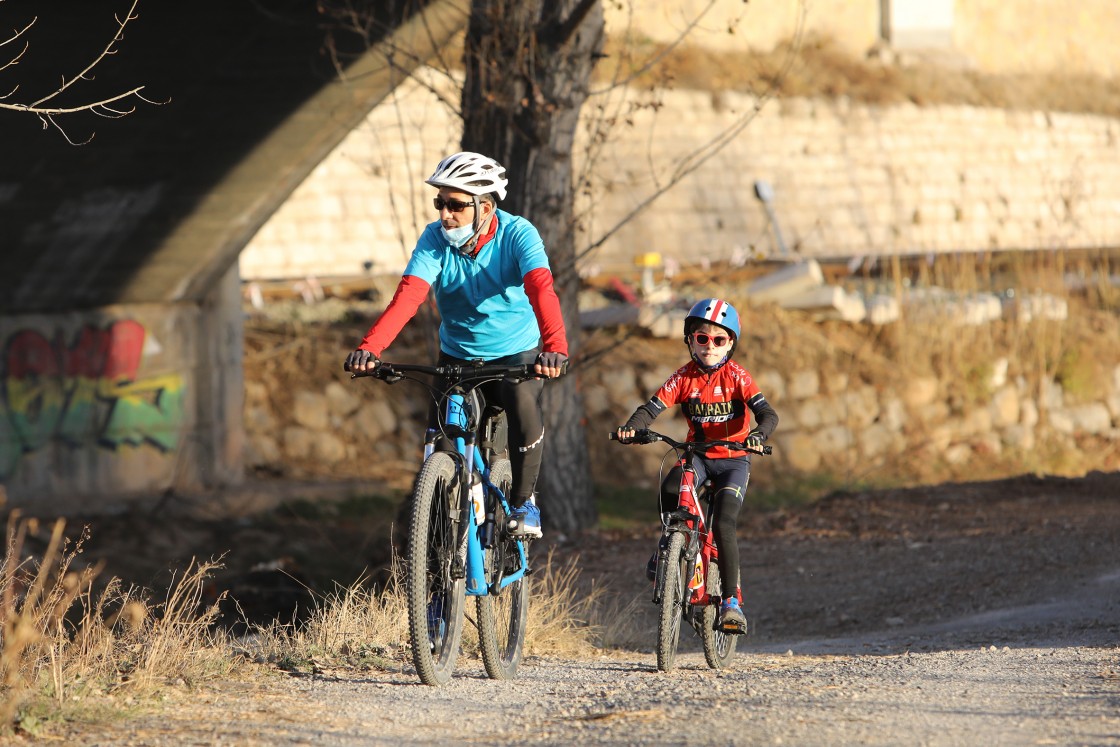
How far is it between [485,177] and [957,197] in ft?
102

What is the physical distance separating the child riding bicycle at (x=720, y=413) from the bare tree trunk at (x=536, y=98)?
5363 millimetres

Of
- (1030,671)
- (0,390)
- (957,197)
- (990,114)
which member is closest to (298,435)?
(0,390)

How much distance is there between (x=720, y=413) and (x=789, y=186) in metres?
26.7

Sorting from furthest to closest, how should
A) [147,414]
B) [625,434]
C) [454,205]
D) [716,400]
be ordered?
1. [147,414]
2. [716,400]
3. [625,434]
4. [454,205]

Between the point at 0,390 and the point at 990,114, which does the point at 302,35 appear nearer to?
the point at 0,390

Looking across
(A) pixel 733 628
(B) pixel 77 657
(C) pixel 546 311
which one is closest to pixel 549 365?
(C) pixel 546 311

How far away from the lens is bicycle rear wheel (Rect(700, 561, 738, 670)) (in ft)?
21.0

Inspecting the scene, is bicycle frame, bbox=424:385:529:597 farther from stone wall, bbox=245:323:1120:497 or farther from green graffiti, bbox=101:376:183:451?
green graffiti, bbox=101:376:183:451

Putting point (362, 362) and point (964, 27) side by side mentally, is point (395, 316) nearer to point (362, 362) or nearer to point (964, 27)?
point (362, 362)

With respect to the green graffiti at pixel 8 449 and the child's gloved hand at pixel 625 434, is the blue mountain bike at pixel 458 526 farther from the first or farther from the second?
the green graffiti at pixel 8 449

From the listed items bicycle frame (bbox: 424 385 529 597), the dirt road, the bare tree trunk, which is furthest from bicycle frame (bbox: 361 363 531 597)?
the bare tree trunk

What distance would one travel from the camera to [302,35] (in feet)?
37.6

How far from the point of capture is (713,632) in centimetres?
652

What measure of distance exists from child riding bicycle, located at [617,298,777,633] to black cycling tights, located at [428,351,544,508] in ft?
1.41
